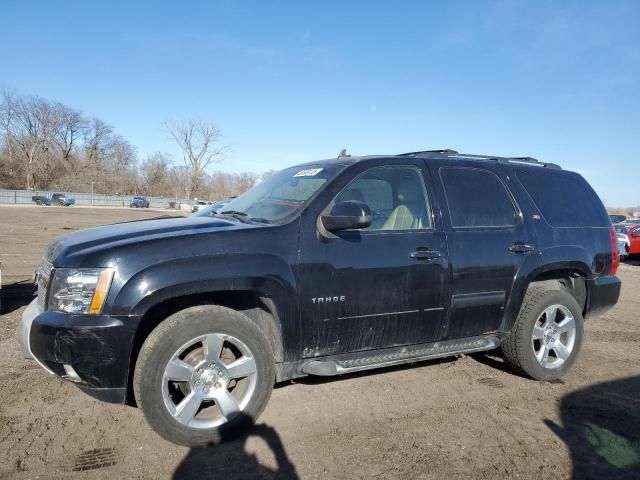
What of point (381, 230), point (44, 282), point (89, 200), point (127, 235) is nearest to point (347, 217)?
point (381, 230)

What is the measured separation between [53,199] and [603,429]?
69.9m

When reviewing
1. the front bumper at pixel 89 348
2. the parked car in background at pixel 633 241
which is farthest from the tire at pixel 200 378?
the parked car in background at pixel 633 241

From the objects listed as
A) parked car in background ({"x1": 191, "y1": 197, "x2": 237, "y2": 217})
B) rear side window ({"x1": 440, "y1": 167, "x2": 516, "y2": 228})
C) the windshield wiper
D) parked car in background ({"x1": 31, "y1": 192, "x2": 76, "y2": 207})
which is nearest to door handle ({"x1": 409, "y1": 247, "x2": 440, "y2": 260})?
rear side window ({"x1": 440, "y1": 167, "x2": 516, "y2": 228})

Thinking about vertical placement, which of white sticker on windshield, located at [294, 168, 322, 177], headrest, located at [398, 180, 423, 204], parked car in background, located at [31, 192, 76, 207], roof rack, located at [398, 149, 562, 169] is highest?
roof rack, located at [398, 149, 562, 169]

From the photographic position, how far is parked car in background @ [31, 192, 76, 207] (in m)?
58.2

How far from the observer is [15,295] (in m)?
6.85

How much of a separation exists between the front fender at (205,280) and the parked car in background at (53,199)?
64706 mm

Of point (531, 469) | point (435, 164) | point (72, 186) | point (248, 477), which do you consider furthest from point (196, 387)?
point (72, 186)

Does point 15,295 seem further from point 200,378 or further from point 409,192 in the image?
point 409,192

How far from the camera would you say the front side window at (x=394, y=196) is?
375 centimetres

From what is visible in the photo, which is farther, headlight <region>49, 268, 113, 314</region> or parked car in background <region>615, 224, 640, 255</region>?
parked car in background <region>615, 224, 640, 255</region>

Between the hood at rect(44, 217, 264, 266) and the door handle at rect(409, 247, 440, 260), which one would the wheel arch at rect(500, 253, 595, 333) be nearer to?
the door handle at rect(409, 247, 440, 260)

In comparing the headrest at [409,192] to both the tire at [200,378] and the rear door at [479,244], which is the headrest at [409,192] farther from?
the tire at [200,378]

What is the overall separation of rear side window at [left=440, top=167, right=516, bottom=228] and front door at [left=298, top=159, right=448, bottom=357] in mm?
253
